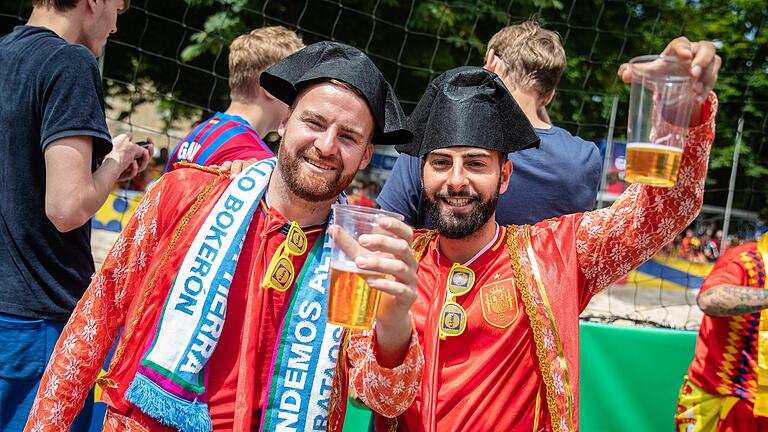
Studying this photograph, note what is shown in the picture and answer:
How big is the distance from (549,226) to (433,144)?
42 centimetres

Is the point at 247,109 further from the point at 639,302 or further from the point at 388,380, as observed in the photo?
the point at 639,302

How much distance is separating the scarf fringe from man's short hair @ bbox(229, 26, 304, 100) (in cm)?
187

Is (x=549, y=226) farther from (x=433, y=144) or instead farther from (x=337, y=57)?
(x=337, y=57)

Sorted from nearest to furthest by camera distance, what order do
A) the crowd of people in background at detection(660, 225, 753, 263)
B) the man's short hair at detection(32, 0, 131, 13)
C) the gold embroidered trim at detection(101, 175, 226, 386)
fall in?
the gold embroidered trim at detection(101, 175, 226, 386) → the man's short hair at detection(32, 0, 131, 13) → the crowd of people in background at detection(660, 225, 753, 263)

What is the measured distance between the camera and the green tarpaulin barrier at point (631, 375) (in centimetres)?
397

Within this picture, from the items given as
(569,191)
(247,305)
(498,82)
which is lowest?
(247,305)

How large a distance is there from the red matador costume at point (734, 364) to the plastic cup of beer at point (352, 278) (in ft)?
7.26

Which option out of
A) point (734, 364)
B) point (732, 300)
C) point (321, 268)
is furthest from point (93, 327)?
point (734, 364)

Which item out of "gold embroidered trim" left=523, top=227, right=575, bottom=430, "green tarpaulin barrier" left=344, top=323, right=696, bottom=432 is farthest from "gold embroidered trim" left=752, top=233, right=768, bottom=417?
"gold embroidered trim" left=523, top=227, right=575, bottom=430

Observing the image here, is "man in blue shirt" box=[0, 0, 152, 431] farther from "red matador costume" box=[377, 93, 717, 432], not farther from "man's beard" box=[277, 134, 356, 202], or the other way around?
"red matador costume" box=[377, 93, 717, 432]

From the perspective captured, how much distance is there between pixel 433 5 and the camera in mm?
7969

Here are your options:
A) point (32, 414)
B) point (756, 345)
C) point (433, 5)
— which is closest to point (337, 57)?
point (32, 414)

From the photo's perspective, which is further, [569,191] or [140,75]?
[140,75]

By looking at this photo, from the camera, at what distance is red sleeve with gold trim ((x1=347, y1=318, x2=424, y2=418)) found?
165cm
